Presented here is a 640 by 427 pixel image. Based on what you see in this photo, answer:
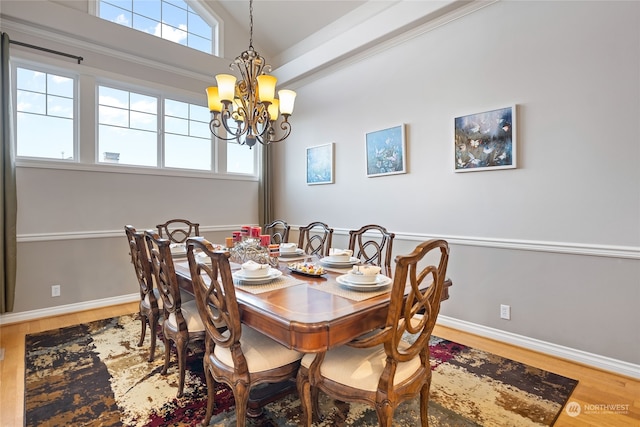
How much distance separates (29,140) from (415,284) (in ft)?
13.6

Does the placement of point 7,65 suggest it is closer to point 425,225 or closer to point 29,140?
point 29,140

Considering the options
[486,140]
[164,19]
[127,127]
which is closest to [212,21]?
[164,19]

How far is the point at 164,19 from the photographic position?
4.19 m

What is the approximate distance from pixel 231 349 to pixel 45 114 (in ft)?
11.9

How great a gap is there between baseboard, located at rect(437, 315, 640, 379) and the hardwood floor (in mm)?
43

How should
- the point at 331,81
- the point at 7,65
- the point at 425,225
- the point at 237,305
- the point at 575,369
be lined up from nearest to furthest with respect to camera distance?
the point at 237,305, the point at 575,369, the point at 7,65, the point at 425,225, the point at 331,81

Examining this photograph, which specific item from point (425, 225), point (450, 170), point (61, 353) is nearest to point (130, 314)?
point (61, 353)

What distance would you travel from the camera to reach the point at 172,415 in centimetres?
180

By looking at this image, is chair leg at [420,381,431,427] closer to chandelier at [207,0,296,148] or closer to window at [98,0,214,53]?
chandelier at [207,0,296,148]

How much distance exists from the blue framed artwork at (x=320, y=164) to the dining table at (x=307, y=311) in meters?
2.45

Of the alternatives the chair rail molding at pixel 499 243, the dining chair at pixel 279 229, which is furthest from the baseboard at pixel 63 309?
the dining chair at pixel 279 229

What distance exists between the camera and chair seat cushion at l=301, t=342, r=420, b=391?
137 centimetres

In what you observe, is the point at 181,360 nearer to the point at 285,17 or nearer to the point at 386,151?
the point at 386,151

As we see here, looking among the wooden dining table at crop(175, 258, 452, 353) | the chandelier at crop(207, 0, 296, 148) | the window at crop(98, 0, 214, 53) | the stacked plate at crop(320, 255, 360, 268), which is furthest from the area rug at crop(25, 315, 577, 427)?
the window at crop(98, 0, 214, 53)
